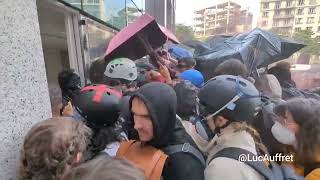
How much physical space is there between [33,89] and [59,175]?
1.57ft

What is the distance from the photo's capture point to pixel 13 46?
1.23 m

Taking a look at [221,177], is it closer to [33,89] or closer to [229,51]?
[33,89]

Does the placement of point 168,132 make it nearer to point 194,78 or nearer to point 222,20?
point 194,78

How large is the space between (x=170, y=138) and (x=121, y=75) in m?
1.09

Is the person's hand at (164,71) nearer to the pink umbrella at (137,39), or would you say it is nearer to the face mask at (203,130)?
the pink umbrella at (137,39)

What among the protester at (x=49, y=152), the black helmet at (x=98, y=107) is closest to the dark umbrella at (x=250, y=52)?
the black helmet at (x=98, y=107)

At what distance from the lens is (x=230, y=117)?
4.79 ft

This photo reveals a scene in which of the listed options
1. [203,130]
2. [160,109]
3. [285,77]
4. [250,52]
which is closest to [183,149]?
[160,109]

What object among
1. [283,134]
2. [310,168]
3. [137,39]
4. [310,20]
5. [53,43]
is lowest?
[310,168]

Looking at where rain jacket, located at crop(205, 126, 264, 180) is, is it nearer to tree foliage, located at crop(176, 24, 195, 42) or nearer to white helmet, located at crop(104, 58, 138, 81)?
white helmet, located at crop(104, 58, 138, 81)

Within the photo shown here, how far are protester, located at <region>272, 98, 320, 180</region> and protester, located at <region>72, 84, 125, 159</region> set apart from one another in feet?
3.28

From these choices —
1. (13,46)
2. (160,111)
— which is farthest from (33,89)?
(160,111)

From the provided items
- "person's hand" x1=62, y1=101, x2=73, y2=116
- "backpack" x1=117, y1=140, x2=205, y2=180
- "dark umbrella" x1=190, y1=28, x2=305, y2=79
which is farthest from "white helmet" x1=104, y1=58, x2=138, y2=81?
"dark umbrella" x1=190, y1=28, x2=305, y2=79

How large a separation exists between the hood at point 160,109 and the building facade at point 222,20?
1092cm
